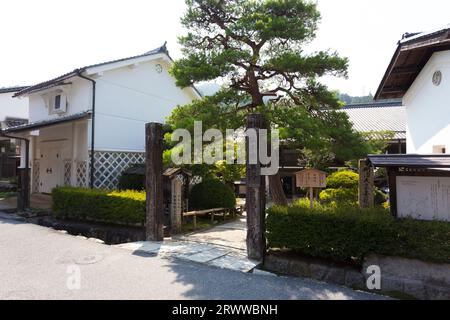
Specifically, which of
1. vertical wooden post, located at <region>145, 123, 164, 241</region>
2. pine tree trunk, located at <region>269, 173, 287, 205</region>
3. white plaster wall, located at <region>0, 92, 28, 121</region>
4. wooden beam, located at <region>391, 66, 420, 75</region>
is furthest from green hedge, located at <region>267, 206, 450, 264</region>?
white plaster wall, located at <region>0, 92, 28, 121</region>

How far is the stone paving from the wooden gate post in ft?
1.15

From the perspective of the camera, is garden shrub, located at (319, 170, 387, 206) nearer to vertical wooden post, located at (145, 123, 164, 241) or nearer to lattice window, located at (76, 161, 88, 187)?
vertical wooden post, located at (145, 123, 164, 241)

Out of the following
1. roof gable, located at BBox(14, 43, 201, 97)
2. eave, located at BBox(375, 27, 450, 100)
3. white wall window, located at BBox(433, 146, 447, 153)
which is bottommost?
white wall window, located at BBox(433, 146, 447, 153)

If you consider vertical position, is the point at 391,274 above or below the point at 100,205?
below

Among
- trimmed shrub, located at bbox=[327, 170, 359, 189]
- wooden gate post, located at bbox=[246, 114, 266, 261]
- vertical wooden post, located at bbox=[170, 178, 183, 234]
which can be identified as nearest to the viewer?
wooden gate post, located at bbox=[246, 114, 266, 261]

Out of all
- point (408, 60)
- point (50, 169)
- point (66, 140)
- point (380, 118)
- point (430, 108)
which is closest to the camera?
point (430, 108)

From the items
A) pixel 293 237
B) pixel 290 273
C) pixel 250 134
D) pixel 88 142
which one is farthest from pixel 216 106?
pixel 88 142

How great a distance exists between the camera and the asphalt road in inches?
224

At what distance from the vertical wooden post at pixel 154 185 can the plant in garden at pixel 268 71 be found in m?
0.88

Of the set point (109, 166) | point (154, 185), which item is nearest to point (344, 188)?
point (154, 185)

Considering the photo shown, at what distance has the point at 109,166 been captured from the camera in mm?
16250

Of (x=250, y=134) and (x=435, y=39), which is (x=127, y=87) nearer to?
(x=250, y=134)

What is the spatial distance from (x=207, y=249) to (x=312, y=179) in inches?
135

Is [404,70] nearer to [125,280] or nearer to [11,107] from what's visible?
[125,280]
